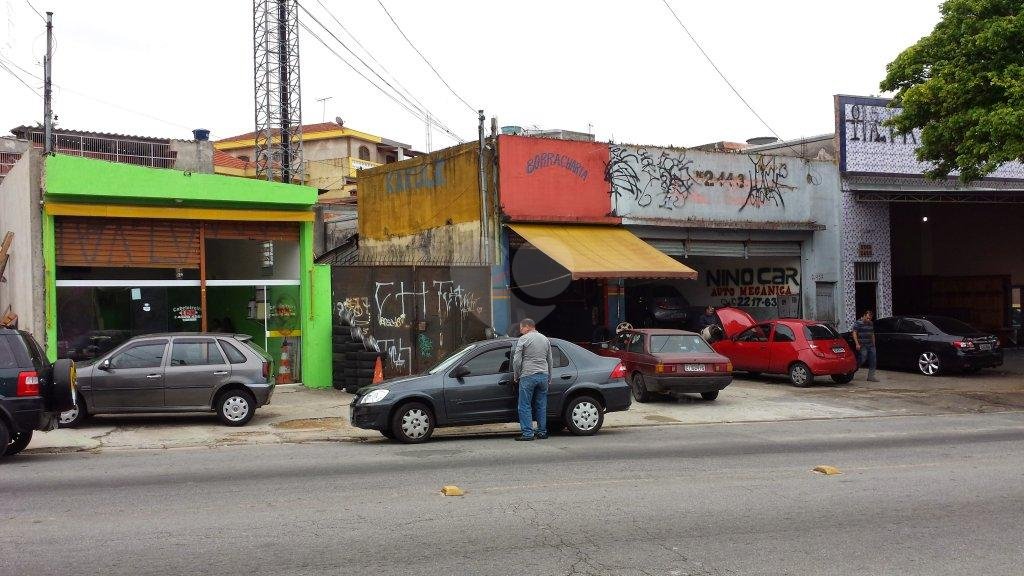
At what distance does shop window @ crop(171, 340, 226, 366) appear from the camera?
13578 millimetres

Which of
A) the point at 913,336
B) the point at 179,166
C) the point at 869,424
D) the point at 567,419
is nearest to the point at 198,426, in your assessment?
the point at 567,419

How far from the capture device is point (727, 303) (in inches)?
1061

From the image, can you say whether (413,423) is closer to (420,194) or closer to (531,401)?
(531,401)

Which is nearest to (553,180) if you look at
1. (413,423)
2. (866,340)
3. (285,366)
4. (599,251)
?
(599,251)

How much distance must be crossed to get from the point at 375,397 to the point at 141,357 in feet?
14.3

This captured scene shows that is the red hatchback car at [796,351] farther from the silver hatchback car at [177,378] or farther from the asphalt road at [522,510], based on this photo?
the silver hatchback car at [177,378]

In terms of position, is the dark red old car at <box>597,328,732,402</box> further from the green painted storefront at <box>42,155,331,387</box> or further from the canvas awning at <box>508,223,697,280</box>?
the green painted storefront at <box>42,155,331,387</box>

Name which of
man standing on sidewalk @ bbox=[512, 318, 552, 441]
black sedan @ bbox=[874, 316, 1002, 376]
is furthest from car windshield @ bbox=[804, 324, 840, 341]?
man standing on sidewalk @ bbox=[512, 318, 552, 441]

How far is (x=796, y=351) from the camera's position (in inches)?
751

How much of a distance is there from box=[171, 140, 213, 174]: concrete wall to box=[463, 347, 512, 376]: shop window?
3407cm

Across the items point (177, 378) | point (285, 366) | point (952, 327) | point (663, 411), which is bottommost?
point (663, 411)

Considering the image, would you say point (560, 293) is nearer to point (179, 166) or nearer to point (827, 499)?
point (827, 499)

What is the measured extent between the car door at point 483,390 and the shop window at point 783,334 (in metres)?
9.47

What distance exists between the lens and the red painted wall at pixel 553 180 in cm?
2014
